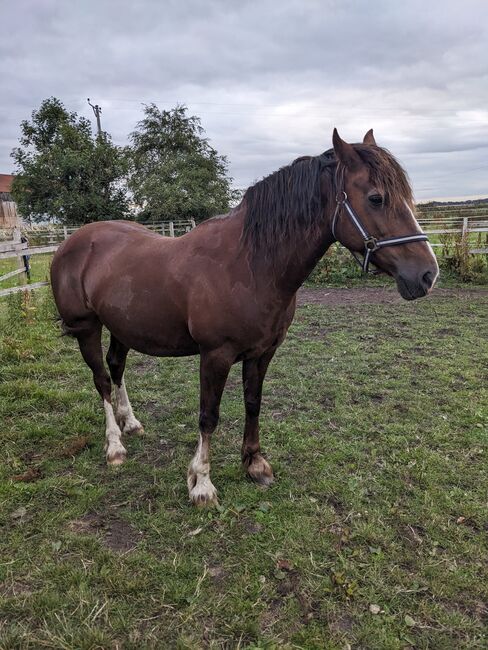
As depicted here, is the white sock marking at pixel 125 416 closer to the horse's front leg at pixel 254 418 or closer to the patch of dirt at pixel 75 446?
the patch of dirt at pixel 75 446

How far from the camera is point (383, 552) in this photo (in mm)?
2303

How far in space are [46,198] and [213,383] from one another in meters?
27.0

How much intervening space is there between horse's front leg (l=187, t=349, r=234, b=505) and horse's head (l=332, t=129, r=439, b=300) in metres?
1.05

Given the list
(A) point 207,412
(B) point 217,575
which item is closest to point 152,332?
(A) point 207,412

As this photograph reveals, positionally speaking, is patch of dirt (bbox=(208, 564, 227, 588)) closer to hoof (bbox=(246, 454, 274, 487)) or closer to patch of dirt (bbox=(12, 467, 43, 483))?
hoof (bbox=(246, 454, 274, 487))

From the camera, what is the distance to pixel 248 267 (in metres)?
2.53

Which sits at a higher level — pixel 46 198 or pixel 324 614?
pixel 46 198

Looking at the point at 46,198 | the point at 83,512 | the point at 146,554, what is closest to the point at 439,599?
the point at 146,554

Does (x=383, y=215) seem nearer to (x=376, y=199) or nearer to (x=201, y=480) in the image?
(x=376, y=199)

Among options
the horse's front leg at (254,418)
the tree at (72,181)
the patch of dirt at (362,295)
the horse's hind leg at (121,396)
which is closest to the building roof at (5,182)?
the tree at (72,181)

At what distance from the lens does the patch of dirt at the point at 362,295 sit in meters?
8.95

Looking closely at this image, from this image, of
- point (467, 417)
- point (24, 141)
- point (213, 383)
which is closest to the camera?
point (213, 383)

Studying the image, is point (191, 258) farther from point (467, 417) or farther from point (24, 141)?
point (24, 141)

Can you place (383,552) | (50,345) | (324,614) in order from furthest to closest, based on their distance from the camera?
(50,345), (383,552), (324,614)
